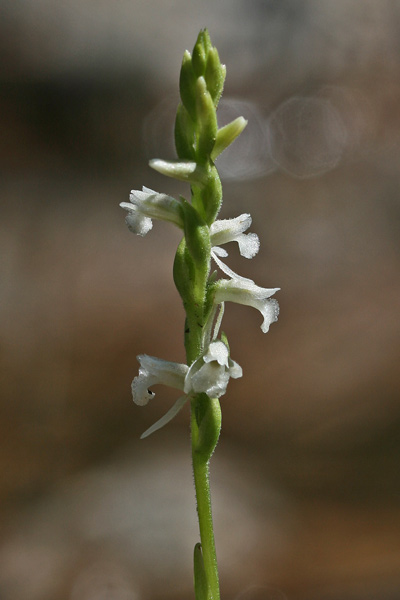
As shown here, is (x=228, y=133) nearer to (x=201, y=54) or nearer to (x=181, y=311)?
(x=201, y=54)

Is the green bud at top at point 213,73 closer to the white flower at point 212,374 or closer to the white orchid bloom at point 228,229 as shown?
the white orchid bloom at point 228,229

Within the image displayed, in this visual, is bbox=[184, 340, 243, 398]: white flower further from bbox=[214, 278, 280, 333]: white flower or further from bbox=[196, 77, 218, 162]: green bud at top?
bbox=[196, 77, 218, 162]: green bud at top

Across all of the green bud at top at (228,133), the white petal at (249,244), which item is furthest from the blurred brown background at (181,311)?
the green bud at top at (228,133)

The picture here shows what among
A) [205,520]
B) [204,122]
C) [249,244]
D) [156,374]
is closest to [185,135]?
[204,122]

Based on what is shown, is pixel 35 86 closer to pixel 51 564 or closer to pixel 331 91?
pixel 331 91

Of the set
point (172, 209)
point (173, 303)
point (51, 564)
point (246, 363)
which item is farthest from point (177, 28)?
point (172, 209)

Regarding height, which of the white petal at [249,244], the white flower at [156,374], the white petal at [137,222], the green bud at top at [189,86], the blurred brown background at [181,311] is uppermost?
the blurred brown background at [181,311]
